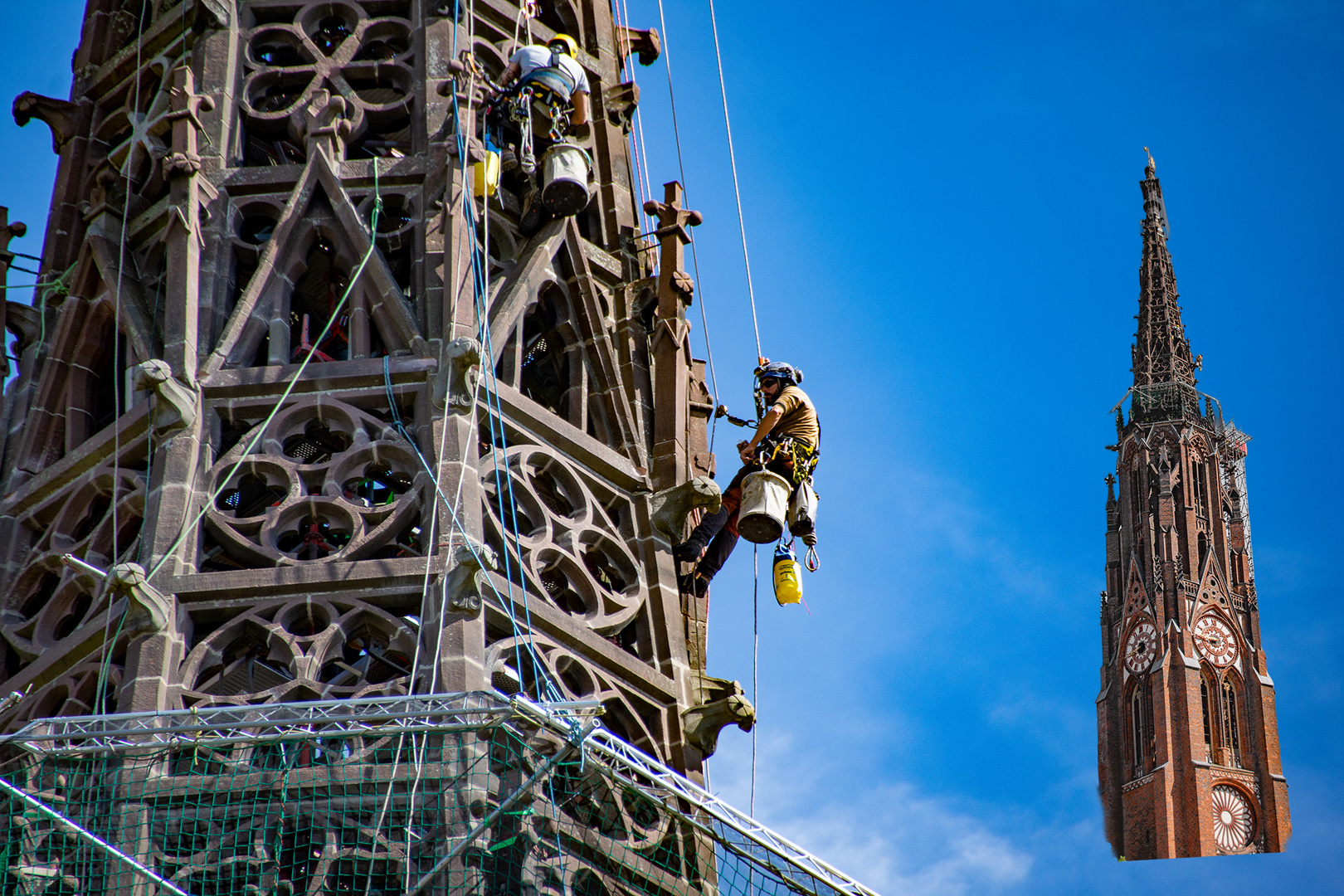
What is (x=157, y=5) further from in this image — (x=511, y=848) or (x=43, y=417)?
(x=511, y=848)

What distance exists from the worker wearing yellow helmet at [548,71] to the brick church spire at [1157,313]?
104296mm

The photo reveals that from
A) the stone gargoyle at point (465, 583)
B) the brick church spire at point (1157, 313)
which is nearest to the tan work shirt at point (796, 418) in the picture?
the stone gargoyle at point (465, 583)

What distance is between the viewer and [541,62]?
71.9 feet

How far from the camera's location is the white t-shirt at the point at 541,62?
2189 cm

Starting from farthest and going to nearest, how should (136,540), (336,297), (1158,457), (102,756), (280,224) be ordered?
(1158,457) < (336,297) < (280,224) < (136,540) < (102,756)

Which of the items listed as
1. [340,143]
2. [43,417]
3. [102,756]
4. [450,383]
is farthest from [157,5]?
[102,756]

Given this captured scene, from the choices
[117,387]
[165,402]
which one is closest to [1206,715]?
[117,387]

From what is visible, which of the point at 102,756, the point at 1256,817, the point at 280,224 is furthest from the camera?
the point at 1256,817

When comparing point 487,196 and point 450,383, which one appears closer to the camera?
point 450,383

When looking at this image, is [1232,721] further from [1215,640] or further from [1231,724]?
[1215,640]

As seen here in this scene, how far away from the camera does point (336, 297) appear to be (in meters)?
21.9

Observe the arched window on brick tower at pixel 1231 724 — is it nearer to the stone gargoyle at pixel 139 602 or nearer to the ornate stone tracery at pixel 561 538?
the ornate stone tracery at pixel 561 538

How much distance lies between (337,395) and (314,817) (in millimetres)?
4439

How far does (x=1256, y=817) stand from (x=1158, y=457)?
19.7 m
